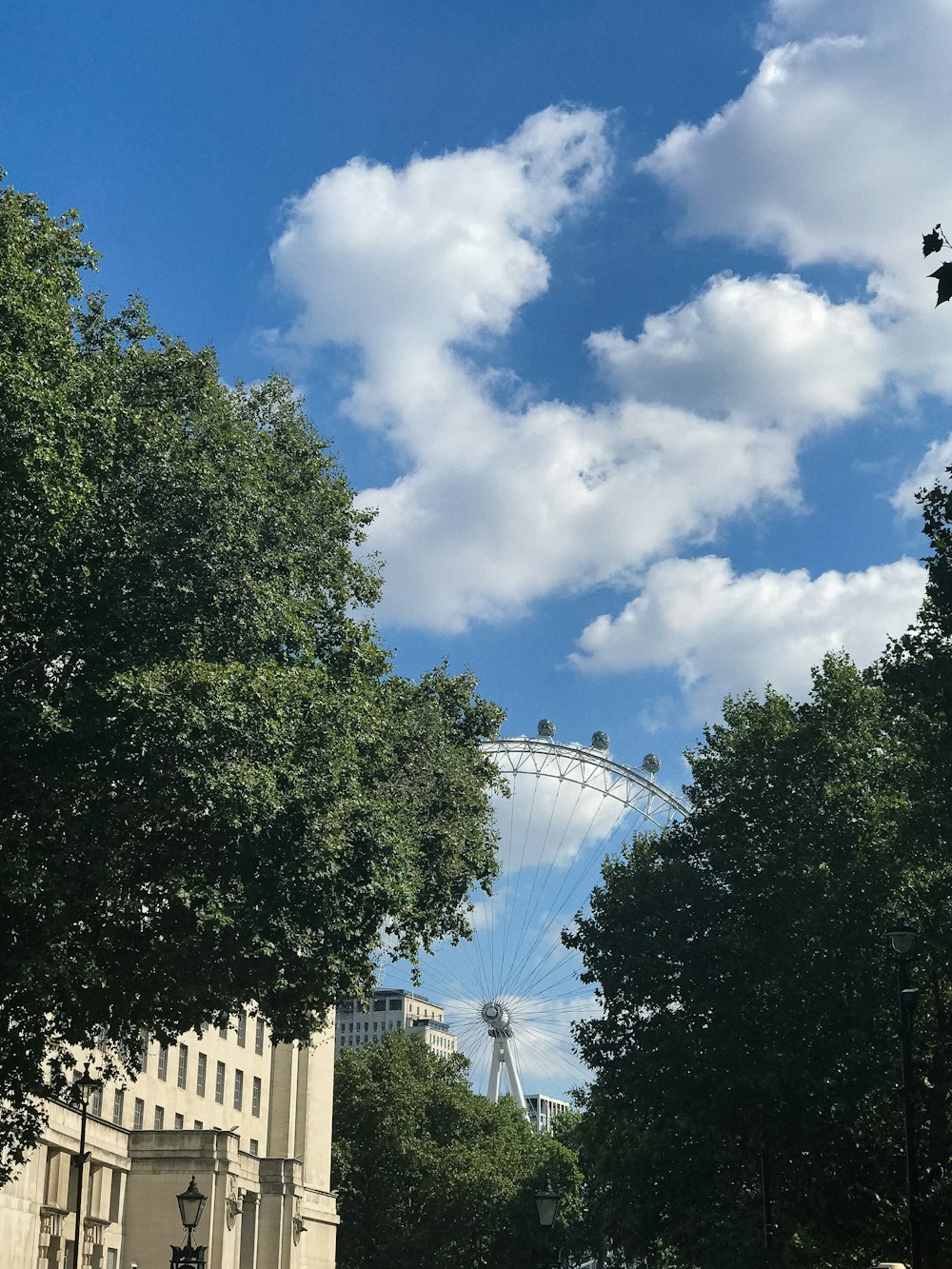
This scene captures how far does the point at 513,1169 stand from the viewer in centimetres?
9388

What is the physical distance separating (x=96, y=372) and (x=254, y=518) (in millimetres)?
4011

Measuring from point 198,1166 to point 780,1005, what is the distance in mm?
25036

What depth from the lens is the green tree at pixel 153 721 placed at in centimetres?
2548

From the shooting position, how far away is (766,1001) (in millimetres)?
46000

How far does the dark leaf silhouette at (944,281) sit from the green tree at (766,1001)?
2971 centimetres

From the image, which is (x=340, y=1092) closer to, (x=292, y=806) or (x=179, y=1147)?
(x=179, y=1147)

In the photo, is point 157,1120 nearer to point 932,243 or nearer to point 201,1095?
point 201,1095

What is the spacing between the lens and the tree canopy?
43.7m

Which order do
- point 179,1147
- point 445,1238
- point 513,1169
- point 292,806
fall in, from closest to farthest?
point 292,806
point 179,1147
point 445,1238
point 513,1169

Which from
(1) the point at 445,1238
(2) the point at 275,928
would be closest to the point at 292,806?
(2) the point at 275,928

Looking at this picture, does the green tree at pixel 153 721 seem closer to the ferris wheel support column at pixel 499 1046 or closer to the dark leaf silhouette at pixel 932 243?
the dark leaf silhouette at pixel 932 243

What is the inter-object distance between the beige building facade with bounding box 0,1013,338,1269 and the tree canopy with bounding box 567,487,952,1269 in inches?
463

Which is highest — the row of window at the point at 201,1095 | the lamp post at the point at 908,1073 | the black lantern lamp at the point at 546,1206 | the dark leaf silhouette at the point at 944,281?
the dark leaf silhouette at the point at 944,281

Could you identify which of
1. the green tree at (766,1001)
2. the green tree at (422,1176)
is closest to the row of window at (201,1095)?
the green tree at (422,1176)
